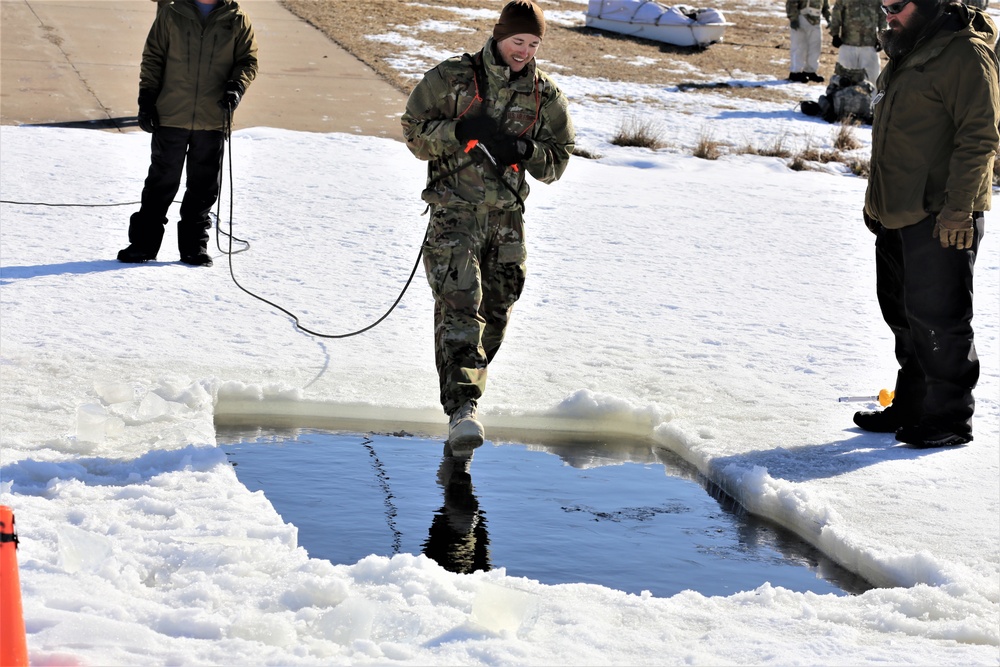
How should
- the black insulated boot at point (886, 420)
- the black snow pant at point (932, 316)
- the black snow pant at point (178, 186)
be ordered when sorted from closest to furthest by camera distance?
1. the black snow pant at point (932, 316)
2. the black insulated boot at point (886, 420)
3. the black snow pant at point (178, 186)

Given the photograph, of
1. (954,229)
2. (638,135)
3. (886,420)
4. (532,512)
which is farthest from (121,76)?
(954,229)

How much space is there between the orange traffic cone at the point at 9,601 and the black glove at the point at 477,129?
3.02 m

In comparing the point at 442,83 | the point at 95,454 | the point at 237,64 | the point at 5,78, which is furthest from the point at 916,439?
the point at 5,78

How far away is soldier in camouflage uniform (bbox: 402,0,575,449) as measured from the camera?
18.2ft

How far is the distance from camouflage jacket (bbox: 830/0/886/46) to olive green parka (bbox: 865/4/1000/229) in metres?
11.2

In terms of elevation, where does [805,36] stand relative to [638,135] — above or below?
above

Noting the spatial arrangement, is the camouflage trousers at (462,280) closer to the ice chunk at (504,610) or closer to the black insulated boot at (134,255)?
the ice chunk at (504,610)

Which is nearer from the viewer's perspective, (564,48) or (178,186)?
(178,186)

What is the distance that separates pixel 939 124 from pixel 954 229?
480 mm

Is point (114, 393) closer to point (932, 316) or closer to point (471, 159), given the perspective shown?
point (471, 159)

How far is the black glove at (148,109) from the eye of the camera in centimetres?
804

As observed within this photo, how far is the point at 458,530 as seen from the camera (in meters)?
4.96

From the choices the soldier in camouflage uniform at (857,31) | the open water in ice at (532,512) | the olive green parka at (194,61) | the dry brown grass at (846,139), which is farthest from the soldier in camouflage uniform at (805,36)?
the open water in ice at (532,512)

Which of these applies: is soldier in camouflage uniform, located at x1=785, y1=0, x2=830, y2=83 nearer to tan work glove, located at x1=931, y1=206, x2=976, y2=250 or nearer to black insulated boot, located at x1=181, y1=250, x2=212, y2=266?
black insulated boot, located at x1=181, y1=250, x2=212, y2=266
